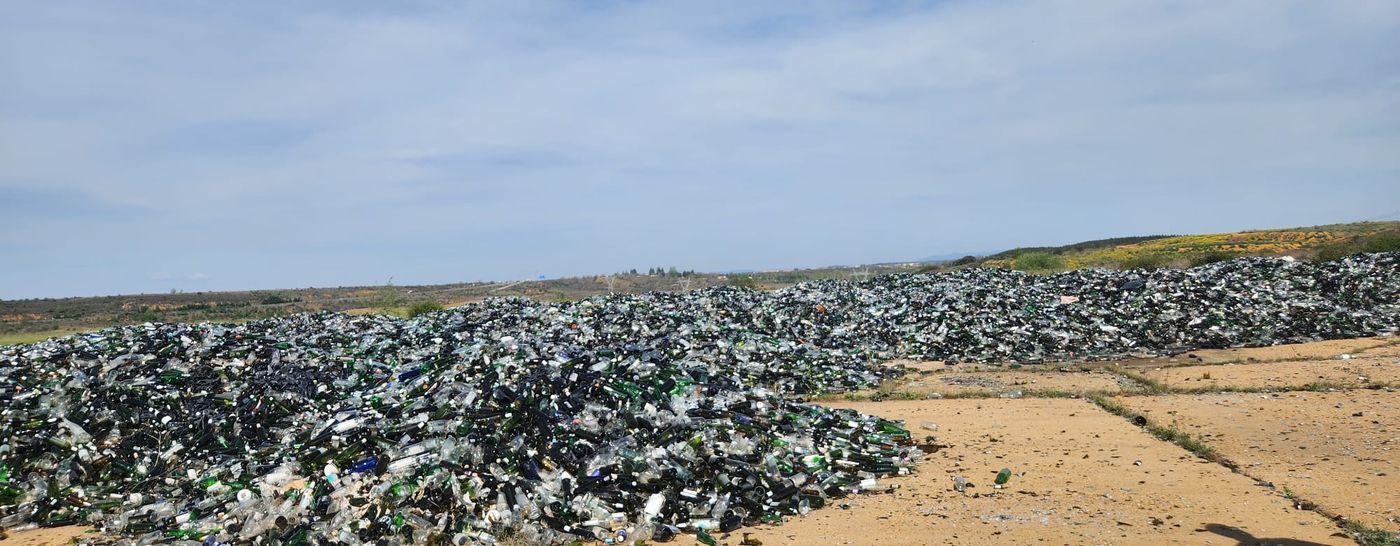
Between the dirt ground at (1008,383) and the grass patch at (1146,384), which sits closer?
the grass patch at (1146,384)

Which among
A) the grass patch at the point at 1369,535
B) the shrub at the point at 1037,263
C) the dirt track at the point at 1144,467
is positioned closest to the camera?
the grass patch at the point at 1369,535

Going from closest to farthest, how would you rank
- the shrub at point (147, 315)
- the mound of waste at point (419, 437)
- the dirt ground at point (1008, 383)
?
the mound of waste at point (419, 437) < the dirt ground at point (1008, 383) < the shrub at point (147, 315)

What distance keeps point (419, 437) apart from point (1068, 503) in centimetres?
457

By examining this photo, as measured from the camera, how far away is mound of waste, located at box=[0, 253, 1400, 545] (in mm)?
4844

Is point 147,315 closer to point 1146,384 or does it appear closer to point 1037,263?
point 1146,384

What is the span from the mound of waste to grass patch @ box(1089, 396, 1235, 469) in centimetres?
220

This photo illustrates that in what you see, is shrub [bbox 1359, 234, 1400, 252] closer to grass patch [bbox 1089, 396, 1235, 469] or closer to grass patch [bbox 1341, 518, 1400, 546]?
grass patch [bbox 1089, 396, 1235, 469]

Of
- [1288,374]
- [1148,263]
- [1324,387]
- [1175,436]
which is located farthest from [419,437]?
[1148,263]

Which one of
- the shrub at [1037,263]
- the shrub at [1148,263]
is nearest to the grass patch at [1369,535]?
the shrub at [1148,263]

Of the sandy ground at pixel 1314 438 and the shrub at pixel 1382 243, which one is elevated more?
the shrub at pixel 1382 243

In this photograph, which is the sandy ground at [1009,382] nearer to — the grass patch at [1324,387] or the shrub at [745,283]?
the grass patch at [1324,387]

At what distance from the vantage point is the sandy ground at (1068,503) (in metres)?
4.46

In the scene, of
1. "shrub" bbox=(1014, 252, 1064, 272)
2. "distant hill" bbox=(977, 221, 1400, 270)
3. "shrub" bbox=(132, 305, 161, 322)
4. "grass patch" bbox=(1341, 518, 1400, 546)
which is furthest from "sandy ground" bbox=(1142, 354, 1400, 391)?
"shrub" bbox=(132, 305, 161, 322)

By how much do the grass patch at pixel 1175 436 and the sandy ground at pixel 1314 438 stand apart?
10cm
